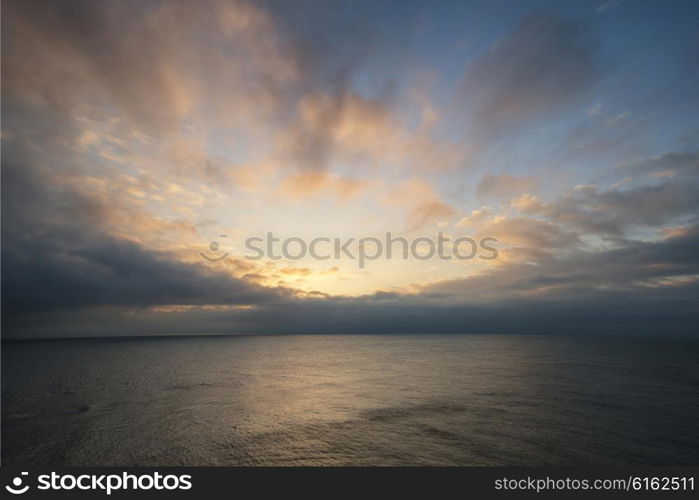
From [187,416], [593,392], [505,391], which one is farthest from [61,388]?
[593,392]

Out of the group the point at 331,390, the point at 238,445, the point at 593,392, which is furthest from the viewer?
the point at 331,390

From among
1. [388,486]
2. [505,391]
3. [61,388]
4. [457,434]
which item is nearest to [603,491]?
[388,486]

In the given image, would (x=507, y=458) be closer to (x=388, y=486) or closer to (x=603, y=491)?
(x=603, y=491)

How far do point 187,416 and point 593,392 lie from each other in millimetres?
47111

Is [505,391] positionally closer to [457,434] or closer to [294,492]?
[457,434]

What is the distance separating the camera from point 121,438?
2295 cm

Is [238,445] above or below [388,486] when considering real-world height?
below

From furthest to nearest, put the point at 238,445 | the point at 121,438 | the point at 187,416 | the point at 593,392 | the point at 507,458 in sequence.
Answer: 1. the point at 593,392
2. the point at 187,416
3. the point at 121,438
4. the point at 238,445
5. the point at 507,458

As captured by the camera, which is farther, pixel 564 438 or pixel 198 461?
pixel 564 438

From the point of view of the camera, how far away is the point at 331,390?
133ft

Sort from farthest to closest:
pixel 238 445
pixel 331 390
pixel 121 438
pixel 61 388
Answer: pixel 61 388
pixel 331 390
pixel 121 438
pixel 238 445

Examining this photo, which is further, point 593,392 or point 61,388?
point 61,388

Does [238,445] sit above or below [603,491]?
below

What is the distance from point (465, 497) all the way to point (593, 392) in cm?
3833
